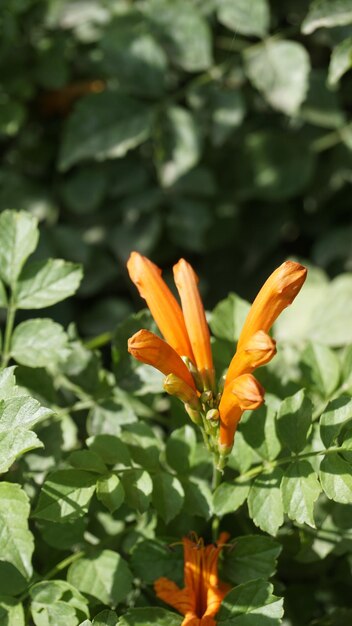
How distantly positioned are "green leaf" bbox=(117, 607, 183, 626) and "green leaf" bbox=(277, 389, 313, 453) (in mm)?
359

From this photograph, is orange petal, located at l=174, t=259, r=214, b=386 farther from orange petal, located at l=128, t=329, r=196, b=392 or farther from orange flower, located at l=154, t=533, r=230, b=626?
orange flower, located at l=154, t=533, r=230, b=626

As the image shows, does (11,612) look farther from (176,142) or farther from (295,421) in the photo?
(176,142)

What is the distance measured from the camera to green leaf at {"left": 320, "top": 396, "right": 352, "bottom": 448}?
1.53 meters

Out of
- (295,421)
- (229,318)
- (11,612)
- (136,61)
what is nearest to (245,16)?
(136,61)

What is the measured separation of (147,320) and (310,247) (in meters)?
1.57

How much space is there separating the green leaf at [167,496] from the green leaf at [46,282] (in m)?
0.45

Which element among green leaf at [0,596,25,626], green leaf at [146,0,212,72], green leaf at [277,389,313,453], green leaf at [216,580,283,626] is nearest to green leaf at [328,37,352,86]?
green leaf at [146,0,212,72]

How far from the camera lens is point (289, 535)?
1.76m

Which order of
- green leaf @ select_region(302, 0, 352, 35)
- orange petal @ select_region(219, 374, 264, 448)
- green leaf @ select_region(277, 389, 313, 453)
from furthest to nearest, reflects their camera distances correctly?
green leaf @ select_region(302, 0, 352, 35) < green leaf @ select_region(277, 389, 313, 453) < orange petal @ select_region(219, 374, 264, 448)

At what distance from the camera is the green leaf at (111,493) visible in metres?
1.52

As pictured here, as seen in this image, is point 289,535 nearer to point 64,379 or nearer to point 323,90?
point 64,379

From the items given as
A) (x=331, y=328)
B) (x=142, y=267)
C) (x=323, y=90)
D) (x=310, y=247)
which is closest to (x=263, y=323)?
(x=142, y=267)

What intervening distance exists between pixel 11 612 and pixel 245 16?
1.84m

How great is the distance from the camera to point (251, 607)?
148 cm
